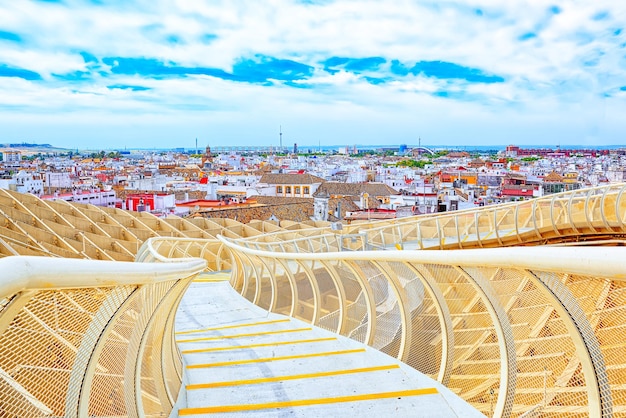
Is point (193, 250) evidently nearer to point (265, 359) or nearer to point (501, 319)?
point (265, 359)

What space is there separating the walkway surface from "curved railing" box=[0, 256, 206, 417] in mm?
706

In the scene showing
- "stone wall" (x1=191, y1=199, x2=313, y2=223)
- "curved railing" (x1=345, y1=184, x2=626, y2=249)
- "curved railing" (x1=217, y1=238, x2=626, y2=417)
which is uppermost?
"curved railing" (x1=217, y1=238, x2=626, y2=417)

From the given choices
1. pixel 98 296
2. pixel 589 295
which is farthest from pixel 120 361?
pixel 589 295

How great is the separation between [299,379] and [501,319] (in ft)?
5.57

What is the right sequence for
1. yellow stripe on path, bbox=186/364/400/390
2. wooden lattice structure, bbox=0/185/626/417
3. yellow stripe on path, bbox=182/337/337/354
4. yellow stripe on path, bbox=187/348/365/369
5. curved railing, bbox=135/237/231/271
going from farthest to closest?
curved railing, bbox=135/237/231/271, yellow stripe on path, bbox=182/337/337/354, yellow stripe on path, bbox=187/348/365/369, yellow stripe on path, bbox=186/364/400/390, wooden lattice structure, bbox=0/185/626/417

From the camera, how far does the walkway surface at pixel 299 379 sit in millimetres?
3252

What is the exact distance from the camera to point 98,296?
2105mm

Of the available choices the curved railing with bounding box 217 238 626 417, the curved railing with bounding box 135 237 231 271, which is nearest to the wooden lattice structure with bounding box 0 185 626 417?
the curved railing with bounding box 217 238 626 417

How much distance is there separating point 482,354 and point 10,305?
2440 millimetres

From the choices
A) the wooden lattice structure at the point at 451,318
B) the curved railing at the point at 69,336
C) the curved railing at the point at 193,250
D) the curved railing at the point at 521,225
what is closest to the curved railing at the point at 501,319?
the wooden lattice structure at the point at 451,318

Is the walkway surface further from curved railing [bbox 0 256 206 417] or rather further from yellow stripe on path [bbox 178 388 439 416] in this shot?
curved railing [bbox 0 256 206 417]

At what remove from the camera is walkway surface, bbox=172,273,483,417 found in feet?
10.7

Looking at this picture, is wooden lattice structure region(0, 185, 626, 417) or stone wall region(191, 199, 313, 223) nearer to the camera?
wooden lattice structure region(0, 185, 626, 417)

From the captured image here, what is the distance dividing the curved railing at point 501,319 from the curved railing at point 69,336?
152 cm
